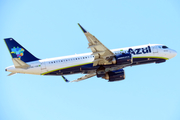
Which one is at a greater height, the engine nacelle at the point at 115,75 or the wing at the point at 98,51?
the wing at the point at 98,51

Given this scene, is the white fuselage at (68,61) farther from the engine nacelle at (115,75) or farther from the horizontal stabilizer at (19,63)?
the engine nacelle at (115,75)

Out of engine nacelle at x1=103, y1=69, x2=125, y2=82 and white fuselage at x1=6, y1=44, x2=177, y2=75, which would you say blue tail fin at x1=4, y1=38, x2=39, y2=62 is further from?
engine nacelle at x1=103, y1=69, x2=125, y2=82

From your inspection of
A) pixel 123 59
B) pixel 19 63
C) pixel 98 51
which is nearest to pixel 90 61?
pixel 98 51

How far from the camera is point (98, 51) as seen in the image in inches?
1817

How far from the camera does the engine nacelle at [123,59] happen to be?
48.1 metres

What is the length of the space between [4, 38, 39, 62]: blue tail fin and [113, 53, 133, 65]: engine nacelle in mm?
14711

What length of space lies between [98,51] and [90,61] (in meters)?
4.43

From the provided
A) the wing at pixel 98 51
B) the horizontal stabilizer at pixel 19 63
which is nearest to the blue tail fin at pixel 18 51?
the horizontal stabilizer at pixel 19 63

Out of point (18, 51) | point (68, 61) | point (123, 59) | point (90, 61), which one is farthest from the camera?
point (18, 51)

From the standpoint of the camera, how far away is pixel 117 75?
2045 inches

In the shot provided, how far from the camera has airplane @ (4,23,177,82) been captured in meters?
48.2

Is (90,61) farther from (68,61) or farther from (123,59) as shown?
(123,59)

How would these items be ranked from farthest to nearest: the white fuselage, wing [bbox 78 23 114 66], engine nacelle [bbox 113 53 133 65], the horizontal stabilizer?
the white fuselage < engine nacelle [bbox 113 53 133 65] < the horizontal stabilizer < wing [bbox 78 23 114 66]

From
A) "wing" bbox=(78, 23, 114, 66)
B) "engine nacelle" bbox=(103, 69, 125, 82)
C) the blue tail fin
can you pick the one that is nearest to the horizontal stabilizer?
the blue tail fin
